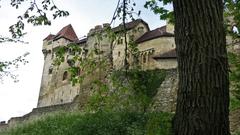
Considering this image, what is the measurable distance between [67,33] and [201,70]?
49758 millimetres

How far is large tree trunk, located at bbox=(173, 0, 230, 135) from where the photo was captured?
11.0 feet

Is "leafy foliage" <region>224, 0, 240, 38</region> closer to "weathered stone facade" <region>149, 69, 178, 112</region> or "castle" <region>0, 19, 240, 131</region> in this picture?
"castle" <region>0, 19, 240, 131</region>

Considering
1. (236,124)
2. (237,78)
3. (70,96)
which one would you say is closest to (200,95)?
(237,78)

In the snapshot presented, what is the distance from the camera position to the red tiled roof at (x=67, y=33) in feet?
170

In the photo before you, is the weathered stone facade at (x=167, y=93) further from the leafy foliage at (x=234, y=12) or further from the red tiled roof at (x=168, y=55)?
the red tiled roof at (x=168, y=55)

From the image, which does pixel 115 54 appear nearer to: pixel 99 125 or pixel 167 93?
pixel 167 93

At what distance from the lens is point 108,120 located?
15.3 meters

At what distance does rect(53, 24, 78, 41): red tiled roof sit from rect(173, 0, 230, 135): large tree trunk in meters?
48.0

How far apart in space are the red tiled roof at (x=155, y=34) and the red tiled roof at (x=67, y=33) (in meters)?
11.5

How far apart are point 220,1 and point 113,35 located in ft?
7.88

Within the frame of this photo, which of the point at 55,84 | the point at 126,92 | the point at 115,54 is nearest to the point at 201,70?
the point at 126,92

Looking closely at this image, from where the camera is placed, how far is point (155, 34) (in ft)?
135

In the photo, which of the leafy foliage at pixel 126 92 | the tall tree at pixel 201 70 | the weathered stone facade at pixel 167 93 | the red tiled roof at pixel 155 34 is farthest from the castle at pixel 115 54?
the tall tree at pixel 201 70

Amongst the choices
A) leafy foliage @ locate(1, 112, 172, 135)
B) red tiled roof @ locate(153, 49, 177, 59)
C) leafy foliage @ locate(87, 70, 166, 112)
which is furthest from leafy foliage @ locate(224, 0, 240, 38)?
red tiled roof @ locate(153, 49, 177, 59)
